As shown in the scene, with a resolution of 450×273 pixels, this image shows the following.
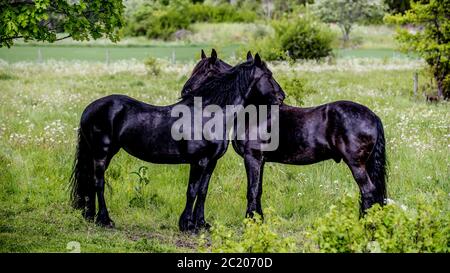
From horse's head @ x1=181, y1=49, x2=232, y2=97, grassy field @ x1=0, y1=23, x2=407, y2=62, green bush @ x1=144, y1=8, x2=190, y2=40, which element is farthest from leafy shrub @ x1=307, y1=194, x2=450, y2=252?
green bush @ x1=144, y1=8, x2=190, y2=40

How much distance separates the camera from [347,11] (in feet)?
199

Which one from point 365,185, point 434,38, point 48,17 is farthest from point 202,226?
point 434,38

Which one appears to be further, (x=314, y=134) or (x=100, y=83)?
(x=100, y=83)

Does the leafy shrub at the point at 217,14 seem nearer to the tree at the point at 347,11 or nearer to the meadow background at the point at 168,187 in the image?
the tree at the point at 347,11

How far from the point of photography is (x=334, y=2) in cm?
6206

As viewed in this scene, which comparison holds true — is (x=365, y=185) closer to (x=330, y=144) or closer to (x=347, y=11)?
(x=330, y=144)

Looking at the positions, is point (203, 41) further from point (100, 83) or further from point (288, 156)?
point (288, 156)

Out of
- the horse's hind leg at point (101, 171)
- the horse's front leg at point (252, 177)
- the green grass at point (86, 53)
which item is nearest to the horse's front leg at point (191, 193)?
the horse's front leg at point (252, 177)

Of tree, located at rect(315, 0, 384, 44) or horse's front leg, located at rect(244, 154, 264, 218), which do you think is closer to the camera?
horse's front leg, located at rect(244, 154, 264, 218)

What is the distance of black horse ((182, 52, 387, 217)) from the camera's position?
8172 mm

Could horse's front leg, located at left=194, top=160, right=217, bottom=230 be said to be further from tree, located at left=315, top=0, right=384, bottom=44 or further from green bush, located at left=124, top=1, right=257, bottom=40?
tree, located at left=315, top=0, right=384, bottom=44

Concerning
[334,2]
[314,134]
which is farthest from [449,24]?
[334,2]

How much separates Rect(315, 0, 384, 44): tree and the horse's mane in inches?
2065
